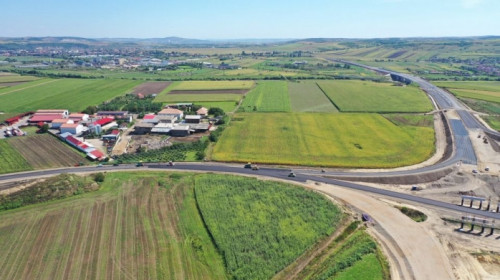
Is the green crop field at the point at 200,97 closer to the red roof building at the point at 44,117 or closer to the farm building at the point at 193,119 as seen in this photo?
the farm building at the point at 193,119

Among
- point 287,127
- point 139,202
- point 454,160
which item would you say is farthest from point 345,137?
point 139,202

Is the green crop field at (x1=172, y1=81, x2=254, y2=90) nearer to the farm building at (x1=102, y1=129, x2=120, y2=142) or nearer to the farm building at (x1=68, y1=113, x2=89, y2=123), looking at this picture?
the farm building at (x1=68, y1=113, x2=89, y2=123)

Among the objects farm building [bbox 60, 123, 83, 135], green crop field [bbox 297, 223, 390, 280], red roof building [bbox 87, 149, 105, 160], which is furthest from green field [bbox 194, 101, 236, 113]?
green crop field [bbox 297, 223, 390, 280]

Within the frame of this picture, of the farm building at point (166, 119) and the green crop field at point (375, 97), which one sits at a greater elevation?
the green crop field at point (375, 97)

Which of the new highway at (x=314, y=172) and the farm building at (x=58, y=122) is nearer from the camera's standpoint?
the new highway at (x=314, y=172)

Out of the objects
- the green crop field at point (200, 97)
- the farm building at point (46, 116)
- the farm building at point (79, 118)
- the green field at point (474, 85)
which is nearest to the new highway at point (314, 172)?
the farm building at point (79, 118)

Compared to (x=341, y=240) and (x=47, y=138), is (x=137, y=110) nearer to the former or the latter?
(x=47, y=138)

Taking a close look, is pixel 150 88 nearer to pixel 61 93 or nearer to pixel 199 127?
pixel 61 93
